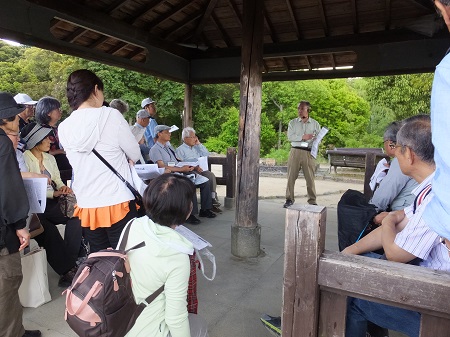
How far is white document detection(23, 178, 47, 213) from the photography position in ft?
7.31

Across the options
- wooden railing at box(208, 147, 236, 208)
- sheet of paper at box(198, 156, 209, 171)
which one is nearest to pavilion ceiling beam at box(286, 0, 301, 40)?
wooden railing at box(208, 147, 236, 208)

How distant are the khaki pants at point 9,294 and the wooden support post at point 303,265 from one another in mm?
1702

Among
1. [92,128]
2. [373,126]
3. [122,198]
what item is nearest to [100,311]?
[122,198]

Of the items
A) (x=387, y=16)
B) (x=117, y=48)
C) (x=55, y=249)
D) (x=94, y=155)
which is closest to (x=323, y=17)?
(x=387, y=16)

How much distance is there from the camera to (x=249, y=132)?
3602 millimetres

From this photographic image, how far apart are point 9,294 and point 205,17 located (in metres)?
5.44

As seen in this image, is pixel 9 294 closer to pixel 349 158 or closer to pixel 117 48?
pixel 117 48

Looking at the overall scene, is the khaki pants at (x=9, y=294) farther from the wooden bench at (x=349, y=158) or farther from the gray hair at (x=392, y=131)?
the wooden bench at (x=349, y=158)

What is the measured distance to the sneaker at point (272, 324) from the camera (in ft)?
7.31

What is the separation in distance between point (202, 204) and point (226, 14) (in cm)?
353

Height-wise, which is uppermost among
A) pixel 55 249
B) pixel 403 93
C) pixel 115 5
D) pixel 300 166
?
pixel 403 93

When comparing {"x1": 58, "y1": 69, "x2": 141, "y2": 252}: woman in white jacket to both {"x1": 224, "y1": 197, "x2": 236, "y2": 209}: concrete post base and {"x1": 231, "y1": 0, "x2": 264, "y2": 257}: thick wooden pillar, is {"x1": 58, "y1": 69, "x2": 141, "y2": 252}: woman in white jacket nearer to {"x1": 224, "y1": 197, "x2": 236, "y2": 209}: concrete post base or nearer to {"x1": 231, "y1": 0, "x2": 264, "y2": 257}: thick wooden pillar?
{"x1": 231, "y1": 0, "x2": 264, "y2": 257}: thick wooden pillar

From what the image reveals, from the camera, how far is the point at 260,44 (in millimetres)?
3570

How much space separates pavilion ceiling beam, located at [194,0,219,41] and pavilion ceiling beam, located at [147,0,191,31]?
0.35 m
